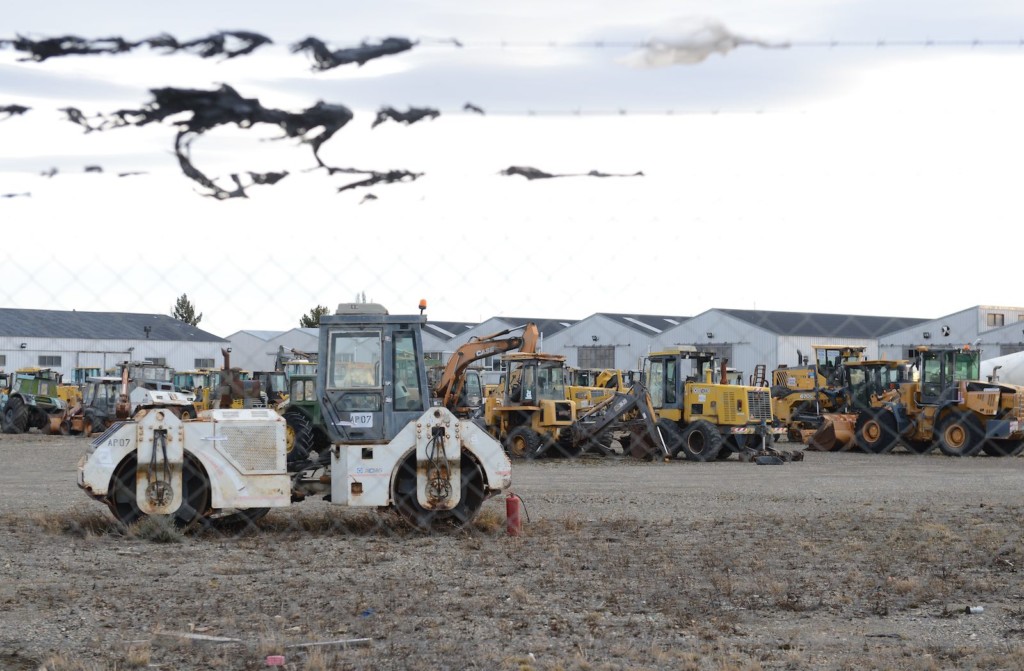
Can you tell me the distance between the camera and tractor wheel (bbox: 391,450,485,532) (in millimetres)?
10922

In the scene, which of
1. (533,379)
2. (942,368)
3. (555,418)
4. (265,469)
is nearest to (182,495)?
(265,469)

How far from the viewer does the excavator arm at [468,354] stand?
51.4 ft

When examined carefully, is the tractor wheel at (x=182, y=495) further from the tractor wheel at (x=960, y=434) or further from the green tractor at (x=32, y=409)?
the green tractor at (x=32, y=409)

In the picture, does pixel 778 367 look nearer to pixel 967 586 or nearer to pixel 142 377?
pixel 142 377

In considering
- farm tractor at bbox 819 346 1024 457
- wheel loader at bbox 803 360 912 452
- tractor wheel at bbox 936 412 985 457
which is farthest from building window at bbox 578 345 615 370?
tractor wheel at bbox 936 412 985 457

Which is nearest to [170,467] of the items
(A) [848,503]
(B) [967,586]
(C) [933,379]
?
(B) [967,586]

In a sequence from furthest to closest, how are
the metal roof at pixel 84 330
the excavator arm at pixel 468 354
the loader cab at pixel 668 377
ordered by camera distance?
the metal roof at pixel 84 330, the loader cab at pixel 668 377, the excavator arm at pixel 468 354

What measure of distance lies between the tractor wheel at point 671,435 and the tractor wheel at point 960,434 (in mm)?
5843

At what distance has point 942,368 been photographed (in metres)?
27.0

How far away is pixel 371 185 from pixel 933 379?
2305 cm

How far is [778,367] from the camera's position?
35000 millimetres

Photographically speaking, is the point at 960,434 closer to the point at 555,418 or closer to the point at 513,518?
the point at 555,418

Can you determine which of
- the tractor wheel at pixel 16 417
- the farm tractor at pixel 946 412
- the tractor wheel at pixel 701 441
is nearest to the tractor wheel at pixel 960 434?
the farm tractor at pixel 946 412

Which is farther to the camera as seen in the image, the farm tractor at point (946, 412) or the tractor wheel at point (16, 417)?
the tractor wheel at point (16, 417)
